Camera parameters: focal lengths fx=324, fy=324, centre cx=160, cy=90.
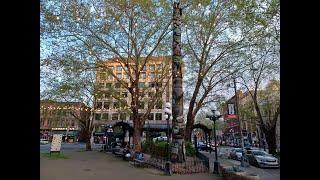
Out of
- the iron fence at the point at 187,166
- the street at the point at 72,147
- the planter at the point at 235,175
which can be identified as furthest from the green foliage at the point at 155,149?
the street at the point at 72,147

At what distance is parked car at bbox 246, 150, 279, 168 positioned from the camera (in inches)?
413

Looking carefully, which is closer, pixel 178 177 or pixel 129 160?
pixel 178 177

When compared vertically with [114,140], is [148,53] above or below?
above

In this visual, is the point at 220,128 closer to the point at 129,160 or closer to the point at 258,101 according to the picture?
the point at 258,101

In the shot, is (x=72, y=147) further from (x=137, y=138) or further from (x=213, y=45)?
(x=213, y=45)

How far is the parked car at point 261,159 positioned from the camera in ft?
34.4

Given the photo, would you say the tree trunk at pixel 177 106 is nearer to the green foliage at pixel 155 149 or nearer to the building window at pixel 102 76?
the green foliage at pixel 155 149

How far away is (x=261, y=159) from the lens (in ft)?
35.5

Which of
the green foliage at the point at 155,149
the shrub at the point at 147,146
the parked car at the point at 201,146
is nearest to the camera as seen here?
the green foliage at the point at 155,149

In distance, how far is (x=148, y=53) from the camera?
1234 cm
